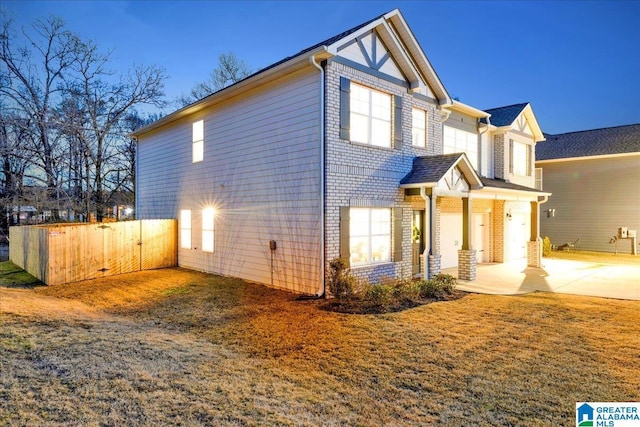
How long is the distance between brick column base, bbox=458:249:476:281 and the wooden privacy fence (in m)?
9.98

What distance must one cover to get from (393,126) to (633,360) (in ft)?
24.0

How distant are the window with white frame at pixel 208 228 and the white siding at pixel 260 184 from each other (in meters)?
0.21

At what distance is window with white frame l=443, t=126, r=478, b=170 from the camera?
13.7 m

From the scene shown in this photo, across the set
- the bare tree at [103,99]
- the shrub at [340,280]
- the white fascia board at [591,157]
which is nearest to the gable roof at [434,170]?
the shrub at [340,280]

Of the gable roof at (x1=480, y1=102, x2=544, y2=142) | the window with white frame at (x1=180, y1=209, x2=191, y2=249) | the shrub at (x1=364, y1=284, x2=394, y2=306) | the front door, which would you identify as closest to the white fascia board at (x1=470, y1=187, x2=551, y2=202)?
the front door

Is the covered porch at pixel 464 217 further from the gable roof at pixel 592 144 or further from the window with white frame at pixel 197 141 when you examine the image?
the window with white frame at pixel 197 141

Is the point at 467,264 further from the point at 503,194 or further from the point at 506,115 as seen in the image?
the point at 506,115

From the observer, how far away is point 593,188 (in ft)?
68.1

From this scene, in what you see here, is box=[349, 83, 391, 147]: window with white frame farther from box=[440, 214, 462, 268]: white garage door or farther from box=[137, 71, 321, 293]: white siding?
box=[440, 214, 462, 268]: white garage door

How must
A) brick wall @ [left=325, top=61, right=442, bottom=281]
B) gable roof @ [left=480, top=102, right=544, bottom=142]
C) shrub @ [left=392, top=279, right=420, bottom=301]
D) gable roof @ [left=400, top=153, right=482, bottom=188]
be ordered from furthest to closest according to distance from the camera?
gable roof @ [left=480, top=102, right=544, bottom=142] < gable roof @ [left=400, top=153, right=482, bottom=188] < brick wall @ [left=325, top=61, right=442, bottom=281] < shrub @ [left=392, top=279, right=420, bottom=301]

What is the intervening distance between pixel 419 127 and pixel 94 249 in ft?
35.3

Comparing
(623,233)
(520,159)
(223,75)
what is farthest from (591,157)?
(223,75)

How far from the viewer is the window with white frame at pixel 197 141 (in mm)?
13008

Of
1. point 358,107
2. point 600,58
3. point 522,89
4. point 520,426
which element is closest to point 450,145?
point 358,107
